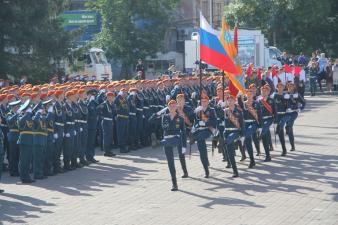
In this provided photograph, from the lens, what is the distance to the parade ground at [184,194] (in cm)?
1394

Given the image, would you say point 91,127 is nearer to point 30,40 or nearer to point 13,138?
point 13,138

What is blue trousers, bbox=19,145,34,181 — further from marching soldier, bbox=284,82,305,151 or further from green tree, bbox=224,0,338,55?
green tree, bbox=224,0,338,55

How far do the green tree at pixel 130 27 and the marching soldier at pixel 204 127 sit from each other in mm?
29792

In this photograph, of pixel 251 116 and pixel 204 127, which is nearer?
pixel 204 127

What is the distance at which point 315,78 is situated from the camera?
3919 centimetres

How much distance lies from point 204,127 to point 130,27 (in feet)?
100

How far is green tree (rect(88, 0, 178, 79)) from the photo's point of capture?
47625 millimetres

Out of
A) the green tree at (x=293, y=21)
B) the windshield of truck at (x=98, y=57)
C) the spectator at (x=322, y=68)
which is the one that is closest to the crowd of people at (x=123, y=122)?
the spectator at (x=322, y=68)

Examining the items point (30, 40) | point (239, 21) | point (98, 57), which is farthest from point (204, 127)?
point (239, 21)

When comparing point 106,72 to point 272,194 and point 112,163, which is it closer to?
point 112,163

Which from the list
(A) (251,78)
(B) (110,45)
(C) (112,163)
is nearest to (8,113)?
(C) (112,163)

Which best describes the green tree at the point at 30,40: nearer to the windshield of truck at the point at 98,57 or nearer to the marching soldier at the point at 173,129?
the windshield of truck at the point at 98,57

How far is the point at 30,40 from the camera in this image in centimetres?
3494

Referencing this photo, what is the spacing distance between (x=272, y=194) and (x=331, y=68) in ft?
82.4
